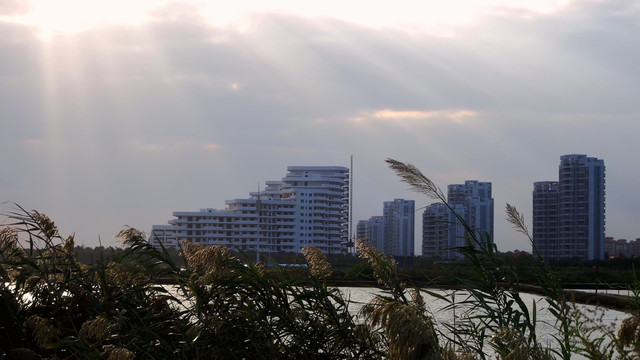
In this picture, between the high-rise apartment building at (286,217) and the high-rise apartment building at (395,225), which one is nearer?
the high-rise apartment building at (286,217)

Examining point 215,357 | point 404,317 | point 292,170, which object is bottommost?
Answer: point 215,357

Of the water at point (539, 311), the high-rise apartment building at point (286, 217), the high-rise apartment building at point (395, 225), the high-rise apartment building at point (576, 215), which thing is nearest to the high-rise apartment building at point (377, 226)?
the high-rise apartment building at point (395, 225)

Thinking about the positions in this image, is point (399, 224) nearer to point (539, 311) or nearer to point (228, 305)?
point (539, 311)

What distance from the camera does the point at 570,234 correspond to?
112 metres

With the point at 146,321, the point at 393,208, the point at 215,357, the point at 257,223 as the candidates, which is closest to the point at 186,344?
the point at 215,357

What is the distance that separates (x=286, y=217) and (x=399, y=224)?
64076 mm

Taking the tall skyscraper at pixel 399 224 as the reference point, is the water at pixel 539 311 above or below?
below

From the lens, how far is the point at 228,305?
18.5ft

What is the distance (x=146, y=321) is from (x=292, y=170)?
128m

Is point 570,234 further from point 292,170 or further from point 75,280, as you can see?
point 75,280

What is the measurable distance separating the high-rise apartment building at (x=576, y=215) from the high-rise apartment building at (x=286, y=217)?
3045 centimetres

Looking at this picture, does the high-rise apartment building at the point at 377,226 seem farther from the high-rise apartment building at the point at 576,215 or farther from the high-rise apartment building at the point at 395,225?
the high-rise apartment building at the point at 576,215

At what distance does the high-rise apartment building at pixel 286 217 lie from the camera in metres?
110

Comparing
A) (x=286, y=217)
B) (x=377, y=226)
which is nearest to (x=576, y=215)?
(x=286, y=217)
